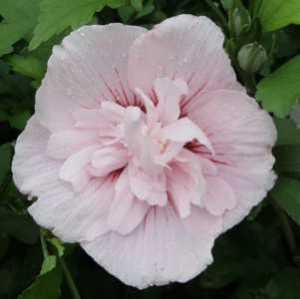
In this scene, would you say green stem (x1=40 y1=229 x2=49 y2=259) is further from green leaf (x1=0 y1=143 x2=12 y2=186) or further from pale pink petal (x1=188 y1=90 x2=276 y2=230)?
pale pink petal (x1=188 y1=90 x2=276 y2=230)

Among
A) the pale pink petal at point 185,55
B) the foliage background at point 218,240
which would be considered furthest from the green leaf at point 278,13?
the pale pink petal at point 185,55

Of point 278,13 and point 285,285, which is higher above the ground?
point 278,13

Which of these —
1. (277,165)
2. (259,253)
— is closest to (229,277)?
(259,253)

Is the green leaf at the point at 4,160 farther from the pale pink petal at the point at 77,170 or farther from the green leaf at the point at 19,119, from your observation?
the pale pink petal at the point at 77,170

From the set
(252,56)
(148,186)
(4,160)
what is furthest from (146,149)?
(4,160)

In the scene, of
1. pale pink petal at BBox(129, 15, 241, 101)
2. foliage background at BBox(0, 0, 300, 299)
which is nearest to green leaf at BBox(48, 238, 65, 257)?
foliage background at BBox(0, 0, 300, 299)

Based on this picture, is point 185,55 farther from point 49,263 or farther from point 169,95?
point 49,263
